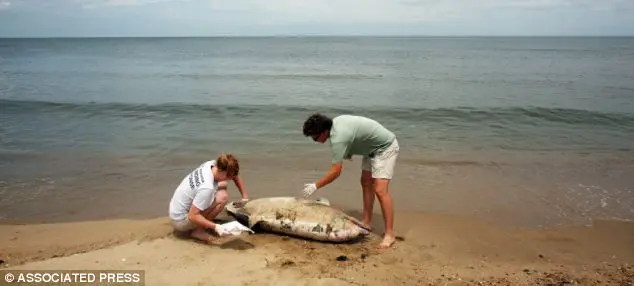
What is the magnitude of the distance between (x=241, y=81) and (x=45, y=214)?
1838 cm

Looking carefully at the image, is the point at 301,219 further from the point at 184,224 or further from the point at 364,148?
the point at 184,224

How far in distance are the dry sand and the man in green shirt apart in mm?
Result: 599

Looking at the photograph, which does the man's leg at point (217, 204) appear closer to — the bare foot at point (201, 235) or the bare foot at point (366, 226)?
the bare foot at point (201, 235)

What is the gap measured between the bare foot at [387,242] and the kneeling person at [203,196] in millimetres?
1752

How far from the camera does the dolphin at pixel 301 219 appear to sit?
5.05 metres

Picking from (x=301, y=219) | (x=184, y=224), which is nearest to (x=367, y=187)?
(x=301, y=219)

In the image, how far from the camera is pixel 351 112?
15.6 metres

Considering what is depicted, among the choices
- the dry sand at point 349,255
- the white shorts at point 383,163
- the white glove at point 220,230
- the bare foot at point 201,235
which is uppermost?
the white shorts at point 383,163

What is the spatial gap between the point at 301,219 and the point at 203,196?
117 centimetres

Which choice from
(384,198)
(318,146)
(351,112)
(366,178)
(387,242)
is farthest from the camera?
(351,112)

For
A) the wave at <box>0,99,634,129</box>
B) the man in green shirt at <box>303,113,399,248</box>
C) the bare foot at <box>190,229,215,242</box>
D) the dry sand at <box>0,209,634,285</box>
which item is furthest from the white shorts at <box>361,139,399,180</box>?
the wave at <box>0,99,634,129</box>

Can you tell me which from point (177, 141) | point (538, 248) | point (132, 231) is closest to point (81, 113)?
point (177, 141)

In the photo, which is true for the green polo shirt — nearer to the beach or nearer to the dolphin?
the dolphin

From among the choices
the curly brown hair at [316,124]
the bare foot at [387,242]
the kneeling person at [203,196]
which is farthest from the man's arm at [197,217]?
the bare foot at [387,242]
